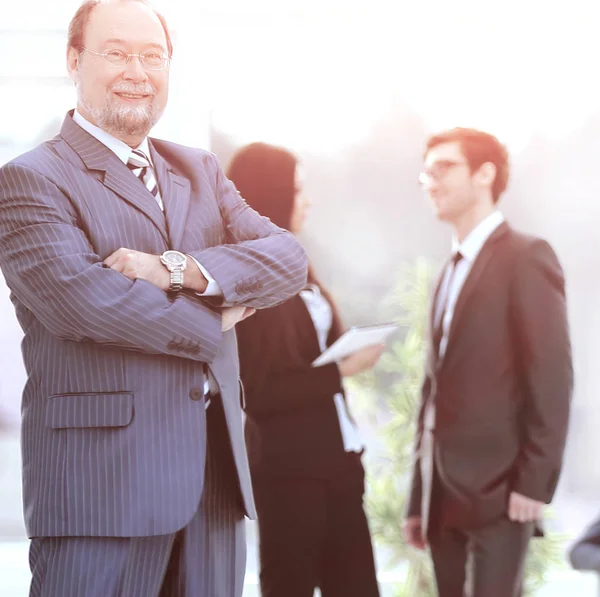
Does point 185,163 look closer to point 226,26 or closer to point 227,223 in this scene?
point 227,223

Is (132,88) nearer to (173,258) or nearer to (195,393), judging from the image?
(173,258)

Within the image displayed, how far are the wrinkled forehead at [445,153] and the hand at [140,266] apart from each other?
1.47 meters

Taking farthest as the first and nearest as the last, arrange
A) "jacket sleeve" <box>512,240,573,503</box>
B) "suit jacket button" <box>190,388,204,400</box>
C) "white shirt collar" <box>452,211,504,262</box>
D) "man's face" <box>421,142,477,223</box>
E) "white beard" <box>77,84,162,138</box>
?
"man's face" <box>421,142,477,223</box> < "white shirt collar" <box>452,211,504,262</box> < "jacket sleeve" <box>512,240,573,503</box> < "white beard" <box>77,84,162,138</box> < "suit jacket button" <box>190,388,204,400</box>

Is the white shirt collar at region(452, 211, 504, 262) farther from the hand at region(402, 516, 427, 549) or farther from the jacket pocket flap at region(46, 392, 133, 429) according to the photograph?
the jacket pocket flap at region(46, 392, 133, 429)

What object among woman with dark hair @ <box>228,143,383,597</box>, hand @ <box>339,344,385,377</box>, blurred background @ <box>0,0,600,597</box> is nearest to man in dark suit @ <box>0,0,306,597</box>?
woman with dark hair @ <box>228,143,383,597</box>

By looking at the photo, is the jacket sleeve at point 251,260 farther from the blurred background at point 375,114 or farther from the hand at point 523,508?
the blurred background at point 375,114

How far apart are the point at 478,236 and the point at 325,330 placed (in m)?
0.59

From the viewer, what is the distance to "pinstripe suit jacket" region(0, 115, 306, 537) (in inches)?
67.2

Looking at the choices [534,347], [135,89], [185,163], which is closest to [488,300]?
[534,347]

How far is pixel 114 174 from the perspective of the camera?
1.86 metres

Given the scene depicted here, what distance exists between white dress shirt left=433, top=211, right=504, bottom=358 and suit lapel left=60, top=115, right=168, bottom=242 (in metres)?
1.22

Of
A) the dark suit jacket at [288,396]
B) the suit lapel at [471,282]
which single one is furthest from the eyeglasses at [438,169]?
the dark suit jacket at [288,396]

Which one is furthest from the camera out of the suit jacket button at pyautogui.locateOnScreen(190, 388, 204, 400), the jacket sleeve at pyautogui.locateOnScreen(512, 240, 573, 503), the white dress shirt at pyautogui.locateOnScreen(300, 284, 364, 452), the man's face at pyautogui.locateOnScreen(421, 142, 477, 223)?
the man's face at pyautogui.locateOnScreen(421, 142, 477, 223)

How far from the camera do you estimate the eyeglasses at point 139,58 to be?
6.35 ft
